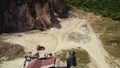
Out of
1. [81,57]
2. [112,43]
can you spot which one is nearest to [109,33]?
[112,43]

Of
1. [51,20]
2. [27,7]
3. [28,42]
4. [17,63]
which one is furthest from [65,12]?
[17,63]

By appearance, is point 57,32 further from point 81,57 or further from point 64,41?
point 81,57

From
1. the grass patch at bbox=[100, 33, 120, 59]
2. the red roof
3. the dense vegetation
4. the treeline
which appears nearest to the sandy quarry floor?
the grass patch at bbox=[100, 33, 120, 59]

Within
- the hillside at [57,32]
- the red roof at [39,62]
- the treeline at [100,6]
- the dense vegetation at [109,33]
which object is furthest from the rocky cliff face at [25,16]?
the red roof at [39,62]

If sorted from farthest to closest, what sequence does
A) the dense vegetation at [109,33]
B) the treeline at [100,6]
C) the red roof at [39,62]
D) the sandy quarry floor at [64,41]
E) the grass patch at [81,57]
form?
1. the treeline at [100,6]
2. the dense vegetation at [109,33]
3. the sandy quarry floor at [64,41]
4. the grass patch at [81,57]
5. the red roof at [39,62]

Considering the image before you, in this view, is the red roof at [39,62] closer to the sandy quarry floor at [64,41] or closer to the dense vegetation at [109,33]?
the sandy quarry floor at [64,41]
